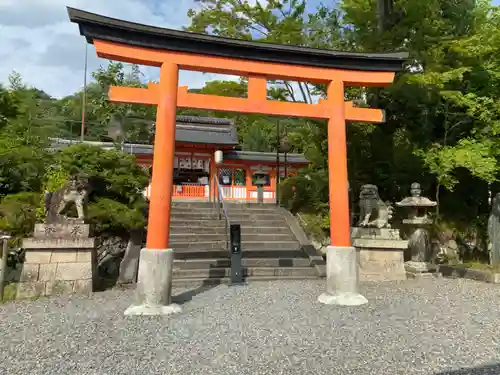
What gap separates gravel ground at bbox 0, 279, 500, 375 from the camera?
11.7 feet

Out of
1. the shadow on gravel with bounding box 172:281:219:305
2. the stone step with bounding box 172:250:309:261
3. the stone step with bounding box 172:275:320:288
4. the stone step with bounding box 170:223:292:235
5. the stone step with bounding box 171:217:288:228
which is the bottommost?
the shadow on gravel with bounding box 172:281:219:305

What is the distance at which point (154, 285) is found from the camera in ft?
18.8

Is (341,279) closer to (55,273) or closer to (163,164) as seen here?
(163,164)

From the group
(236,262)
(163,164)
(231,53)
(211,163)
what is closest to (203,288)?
(236,262)

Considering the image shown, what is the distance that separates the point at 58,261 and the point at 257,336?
16.0 ft

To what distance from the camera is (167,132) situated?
6.09 m

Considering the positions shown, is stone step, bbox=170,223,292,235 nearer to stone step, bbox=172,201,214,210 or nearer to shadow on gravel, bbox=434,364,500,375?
stone step, bbox=172,201,214,210

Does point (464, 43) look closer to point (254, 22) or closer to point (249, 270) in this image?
point (254, 22)

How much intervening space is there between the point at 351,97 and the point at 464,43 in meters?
3.75

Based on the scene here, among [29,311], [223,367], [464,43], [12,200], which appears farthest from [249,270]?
[464,43]

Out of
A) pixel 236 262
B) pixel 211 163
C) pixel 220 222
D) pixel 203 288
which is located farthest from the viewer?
pixel 211 163

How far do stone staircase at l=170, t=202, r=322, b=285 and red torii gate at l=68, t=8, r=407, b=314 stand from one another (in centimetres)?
273

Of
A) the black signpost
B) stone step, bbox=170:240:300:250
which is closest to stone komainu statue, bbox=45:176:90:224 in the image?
stone step, bbox=170:240:300:250

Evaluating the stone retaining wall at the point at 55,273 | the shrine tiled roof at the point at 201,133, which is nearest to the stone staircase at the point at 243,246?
the stone retaining wall at the point at 55,273
